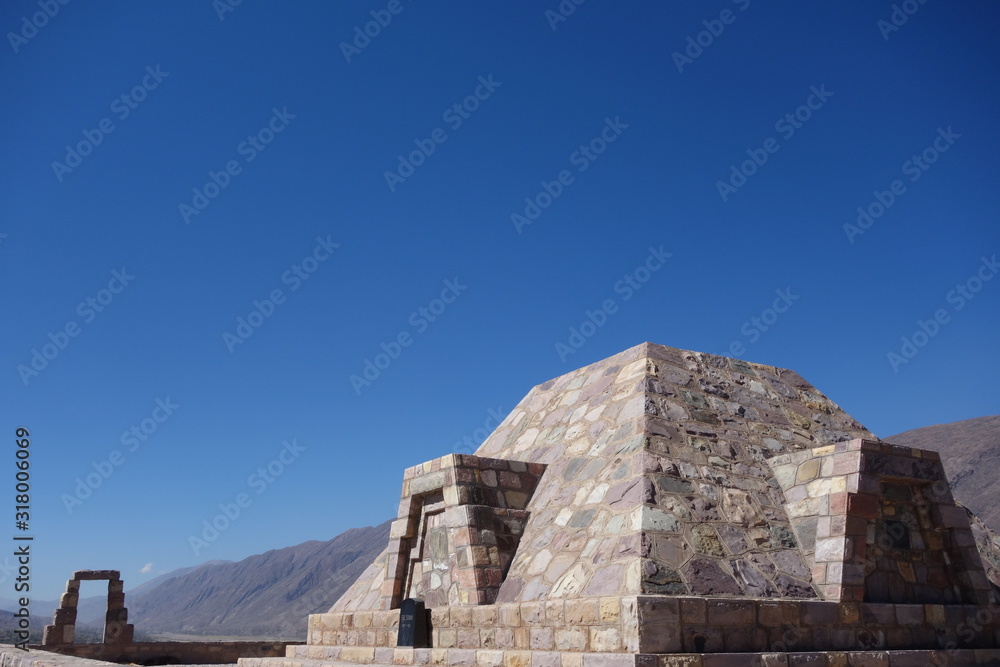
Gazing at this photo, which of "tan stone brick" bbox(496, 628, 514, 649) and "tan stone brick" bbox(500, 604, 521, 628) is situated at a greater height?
"tan stone brick" bbox(500, 604, 521, 628)

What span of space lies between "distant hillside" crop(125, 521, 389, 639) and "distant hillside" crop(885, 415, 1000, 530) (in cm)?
5458

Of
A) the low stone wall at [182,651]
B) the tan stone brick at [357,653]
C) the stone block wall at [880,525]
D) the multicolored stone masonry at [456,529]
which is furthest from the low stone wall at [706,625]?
A: the low stone wall at [182,651]

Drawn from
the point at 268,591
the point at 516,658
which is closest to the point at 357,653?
the point at 516,658

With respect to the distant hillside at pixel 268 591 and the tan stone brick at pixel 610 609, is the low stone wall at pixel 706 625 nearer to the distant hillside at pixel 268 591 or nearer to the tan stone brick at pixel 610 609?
the tan stone brick at pixel 610 609

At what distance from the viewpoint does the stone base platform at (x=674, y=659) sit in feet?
21.0

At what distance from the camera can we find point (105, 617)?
62.1 ft

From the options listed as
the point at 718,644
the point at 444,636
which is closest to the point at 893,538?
the point at 718,644

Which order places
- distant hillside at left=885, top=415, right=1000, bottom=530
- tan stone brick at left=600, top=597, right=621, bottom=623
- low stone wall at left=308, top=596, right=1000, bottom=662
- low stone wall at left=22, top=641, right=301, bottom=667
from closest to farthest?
low stone wall at left=308, top=596, right=1000, bottom=662 → tan stone brick at left=600, top=597, right=621, bottom=623 → low stone wall at left=22, top=641, right=301, bottom=667 → distant hillside at left=885, top=415, right=1000, bottom=530

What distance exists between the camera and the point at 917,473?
28.1 ft

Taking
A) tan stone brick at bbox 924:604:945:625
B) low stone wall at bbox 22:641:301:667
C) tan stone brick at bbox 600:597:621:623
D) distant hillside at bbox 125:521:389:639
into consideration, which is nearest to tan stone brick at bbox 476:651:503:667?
tan stone brick at bbox 600:597:621:623

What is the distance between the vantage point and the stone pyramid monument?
7.00 meters

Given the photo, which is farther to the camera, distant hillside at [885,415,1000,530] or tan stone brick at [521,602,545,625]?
distant hillside at [885,415,1000,530]

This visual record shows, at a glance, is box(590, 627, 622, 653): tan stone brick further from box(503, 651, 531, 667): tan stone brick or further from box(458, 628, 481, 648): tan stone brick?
box(458, 628, 481, 648): tan stone brick

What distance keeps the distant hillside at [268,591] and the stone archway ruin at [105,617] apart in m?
62.2
